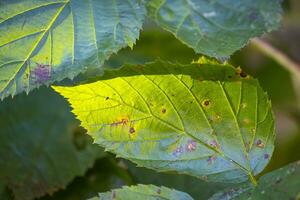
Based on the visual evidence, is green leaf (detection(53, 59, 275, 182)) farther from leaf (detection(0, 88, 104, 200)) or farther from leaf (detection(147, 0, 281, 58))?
leaf (detection(0, 88, 104, 200))

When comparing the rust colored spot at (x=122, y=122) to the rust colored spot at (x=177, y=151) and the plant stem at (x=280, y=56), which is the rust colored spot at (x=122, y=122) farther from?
the plant stem at (x=280, y=56)

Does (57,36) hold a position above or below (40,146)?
above

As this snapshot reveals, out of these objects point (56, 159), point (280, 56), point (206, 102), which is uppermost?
point (206, 102)

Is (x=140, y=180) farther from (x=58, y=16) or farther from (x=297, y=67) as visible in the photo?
(x=297, y=67)

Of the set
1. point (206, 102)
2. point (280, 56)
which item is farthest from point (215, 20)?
point (280, 56)

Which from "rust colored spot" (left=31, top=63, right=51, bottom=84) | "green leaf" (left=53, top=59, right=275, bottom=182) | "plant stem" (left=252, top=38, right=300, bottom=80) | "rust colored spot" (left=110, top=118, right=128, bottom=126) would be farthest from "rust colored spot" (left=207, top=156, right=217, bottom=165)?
"plant stem" (left=252, top=38, right=300, bottom=80)

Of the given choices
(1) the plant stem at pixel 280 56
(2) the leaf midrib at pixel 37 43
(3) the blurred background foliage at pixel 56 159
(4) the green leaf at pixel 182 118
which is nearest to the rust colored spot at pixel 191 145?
(4) the green leaf at pixel 182 118

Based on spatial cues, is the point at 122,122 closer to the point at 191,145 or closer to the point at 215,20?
the point at 191,145

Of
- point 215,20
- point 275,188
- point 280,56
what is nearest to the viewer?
point 275,188
